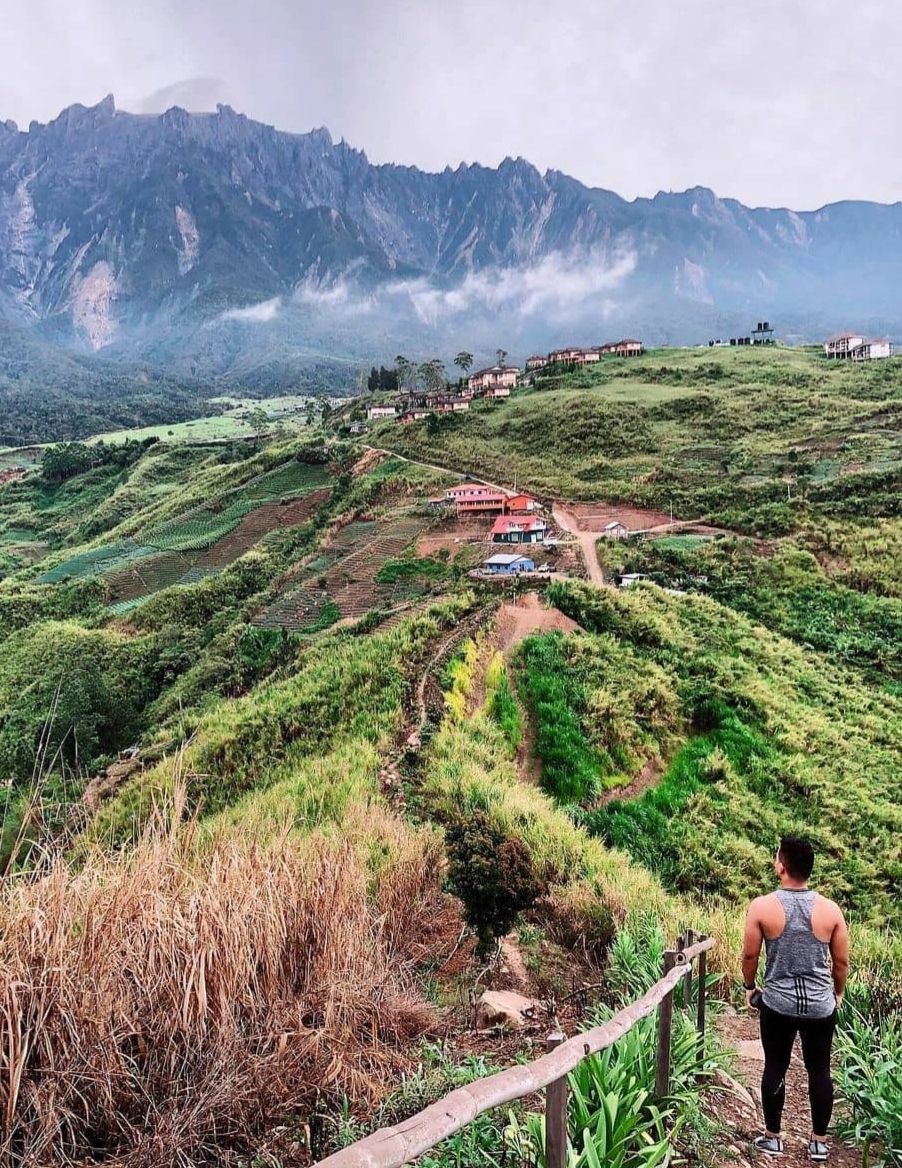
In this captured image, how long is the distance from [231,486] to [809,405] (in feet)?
123

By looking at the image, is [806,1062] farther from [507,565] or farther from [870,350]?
[870,350]

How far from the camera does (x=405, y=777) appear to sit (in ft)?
31.9

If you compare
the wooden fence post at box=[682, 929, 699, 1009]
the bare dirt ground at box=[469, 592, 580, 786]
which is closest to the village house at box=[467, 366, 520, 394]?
the bare dirt ground at box=[469, 592, 580, 786]

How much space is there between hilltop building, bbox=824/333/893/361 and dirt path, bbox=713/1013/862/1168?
6621 cm

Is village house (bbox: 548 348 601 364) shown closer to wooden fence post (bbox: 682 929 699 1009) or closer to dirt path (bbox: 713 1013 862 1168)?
wooden fence post (bbox: 682 929 699 1009)

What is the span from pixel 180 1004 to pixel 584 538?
26429mm

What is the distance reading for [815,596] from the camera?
848 inches

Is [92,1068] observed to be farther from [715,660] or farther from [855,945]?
[715,660]

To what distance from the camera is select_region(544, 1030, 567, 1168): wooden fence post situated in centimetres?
220

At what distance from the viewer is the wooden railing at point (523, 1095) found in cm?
172

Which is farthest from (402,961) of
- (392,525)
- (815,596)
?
(392,525)

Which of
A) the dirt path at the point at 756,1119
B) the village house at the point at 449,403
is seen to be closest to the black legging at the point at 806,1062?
the dirt path at the point at 756,1119

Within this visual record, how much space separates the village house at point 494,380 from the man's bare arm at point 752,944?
2490 inches

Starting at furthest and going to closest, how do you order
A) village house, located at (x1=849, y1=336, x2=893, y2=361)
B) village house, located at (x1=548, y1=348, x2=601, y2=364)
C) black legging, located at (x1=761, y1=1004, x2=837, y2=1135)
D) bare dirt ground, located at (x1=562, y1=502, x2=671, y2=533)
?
village house, located at (x1=548, y1=348, x2=601, y2=364) → village house, located at (x1=849, y1=336, x2=893, y2=361) → bare dirt ground, located at (x1=562, y1=502, x2=671, y2=533) → black legging, located at (x1=761, y1=1004, x2=837, y2=1135)
